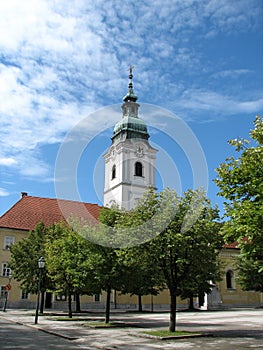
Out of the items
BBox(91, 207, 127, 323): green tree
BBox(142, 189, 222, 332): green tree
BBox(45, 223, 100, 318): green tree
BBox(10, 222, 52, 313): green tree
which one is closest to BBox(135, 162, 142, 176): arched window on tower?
BBox(10, 222, 52, 313): green tree

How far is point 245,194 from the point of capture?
54.3 ft

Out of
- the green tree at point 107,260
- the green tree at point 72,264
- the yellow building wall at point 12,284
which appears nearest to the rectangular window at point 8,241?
the yellow building wall at point 12,284

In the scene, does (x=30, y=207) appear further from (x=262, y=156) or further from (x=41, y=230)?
(x=262, y=156)

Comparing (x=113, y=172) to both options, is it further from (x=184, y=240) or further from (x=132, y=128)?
(x=184, y=240)

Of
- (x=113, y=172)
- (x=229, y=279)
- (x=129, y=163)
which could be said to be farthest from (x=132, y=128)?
(x=229, y=279)

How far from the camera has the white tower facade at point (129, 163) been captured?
7031 cm

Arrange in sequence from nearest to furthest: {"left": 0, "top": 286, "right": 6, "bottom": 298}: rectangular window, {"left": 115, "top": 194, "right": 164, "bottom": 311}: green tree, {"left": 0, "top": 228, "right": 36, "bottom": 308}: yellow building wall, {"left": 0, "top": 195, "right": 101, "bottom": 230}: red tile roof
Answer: {"left": 115, "top": 194, "right": 164, "bottom": 311}: green tree < {"left": 0, "top": 286, "right": 6, "bottom": 298}: rectangular window < {"left": 0, "top": 228, "right": 36, "bottom": 308}: yellow building wall < {"left": 0, "top": 195, "right": 101, "bottom": 230}: red tile roof

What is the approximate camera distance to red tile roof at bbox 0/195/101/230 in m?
51.3

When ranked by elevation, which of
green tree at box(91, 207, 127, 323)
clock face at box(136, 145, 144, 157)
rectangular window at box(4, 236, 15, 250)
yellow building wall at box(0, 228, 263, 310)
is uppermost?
clock face at box(136, 145, 144, 157)

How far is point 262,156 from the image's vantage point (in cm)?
1564

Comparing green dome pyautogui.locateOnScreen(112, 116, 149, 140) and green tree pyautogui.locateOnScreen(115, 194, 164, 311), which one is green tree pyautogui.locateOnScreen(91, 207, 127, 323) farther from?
green dome pyautogui.locateOnScreen(112, 116, 149, 140)

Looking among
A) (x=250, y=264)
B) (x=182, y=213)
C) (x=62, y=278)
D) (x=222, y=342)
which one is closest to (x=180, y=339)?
(x=222, y=342)

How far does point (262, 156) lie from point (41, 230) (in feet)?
90.1

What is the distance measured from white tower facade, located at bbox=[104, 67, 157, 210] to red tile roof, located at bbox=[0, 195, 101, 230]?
916cm
